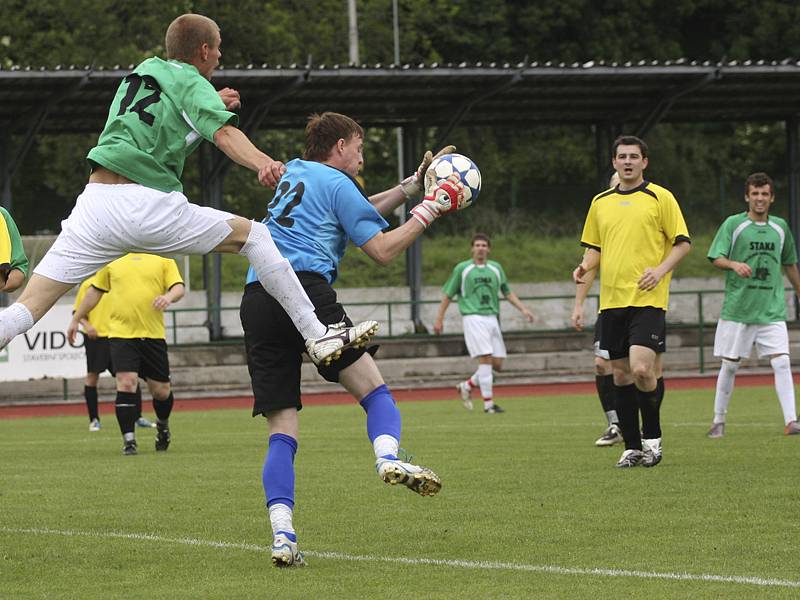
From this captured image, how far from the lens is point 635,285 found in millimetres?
10359

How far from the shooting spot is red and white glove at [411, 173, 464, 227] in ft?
22.2

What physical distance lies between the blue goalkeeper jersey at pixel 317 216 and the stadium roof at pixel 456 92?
693 inches

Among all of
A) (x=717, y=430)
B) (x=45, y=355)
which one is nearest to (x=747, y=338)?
(x=717, y=430)

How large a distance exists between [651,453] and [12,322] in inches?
209

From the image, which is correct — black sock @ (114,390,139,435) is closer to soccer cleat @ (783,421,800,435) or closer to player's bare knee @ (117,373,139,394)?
player's bare knee @ (117,373,139,394)

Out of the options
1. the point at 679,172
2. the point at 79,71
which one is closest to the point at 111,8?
the point at 679,172

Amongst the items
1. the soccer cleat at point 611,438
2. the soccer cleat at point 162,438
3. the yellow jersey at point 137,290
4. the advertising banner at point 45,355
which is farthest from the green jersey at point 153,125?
the advertising banner at point 45,355

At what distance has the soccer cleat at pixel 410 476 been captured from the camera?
6250 mm

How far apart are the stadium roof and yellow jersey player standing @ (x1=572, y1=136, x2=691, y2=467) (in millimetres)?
14503

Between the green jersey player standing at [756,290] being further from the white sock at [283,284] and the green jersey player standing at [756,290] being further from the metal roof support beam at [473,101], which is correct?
the metal roof support beam at [473,101]

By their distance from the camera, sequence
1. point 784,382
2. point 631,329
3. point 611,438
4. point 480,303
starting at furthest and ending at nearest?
point 480,303 < point 784,382 < point 611,438 < point 631,329

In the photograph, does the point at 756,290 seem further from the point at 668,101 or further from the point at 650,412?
the point at 668,101

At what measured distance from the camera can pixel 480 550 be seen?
22.4ft

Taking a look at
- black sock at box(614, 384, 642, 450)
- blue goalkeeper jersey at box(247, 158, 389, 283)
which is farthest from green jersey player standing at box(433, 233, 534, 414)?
blue goalkeeper jersey at box(247, 158, 389, 283)
